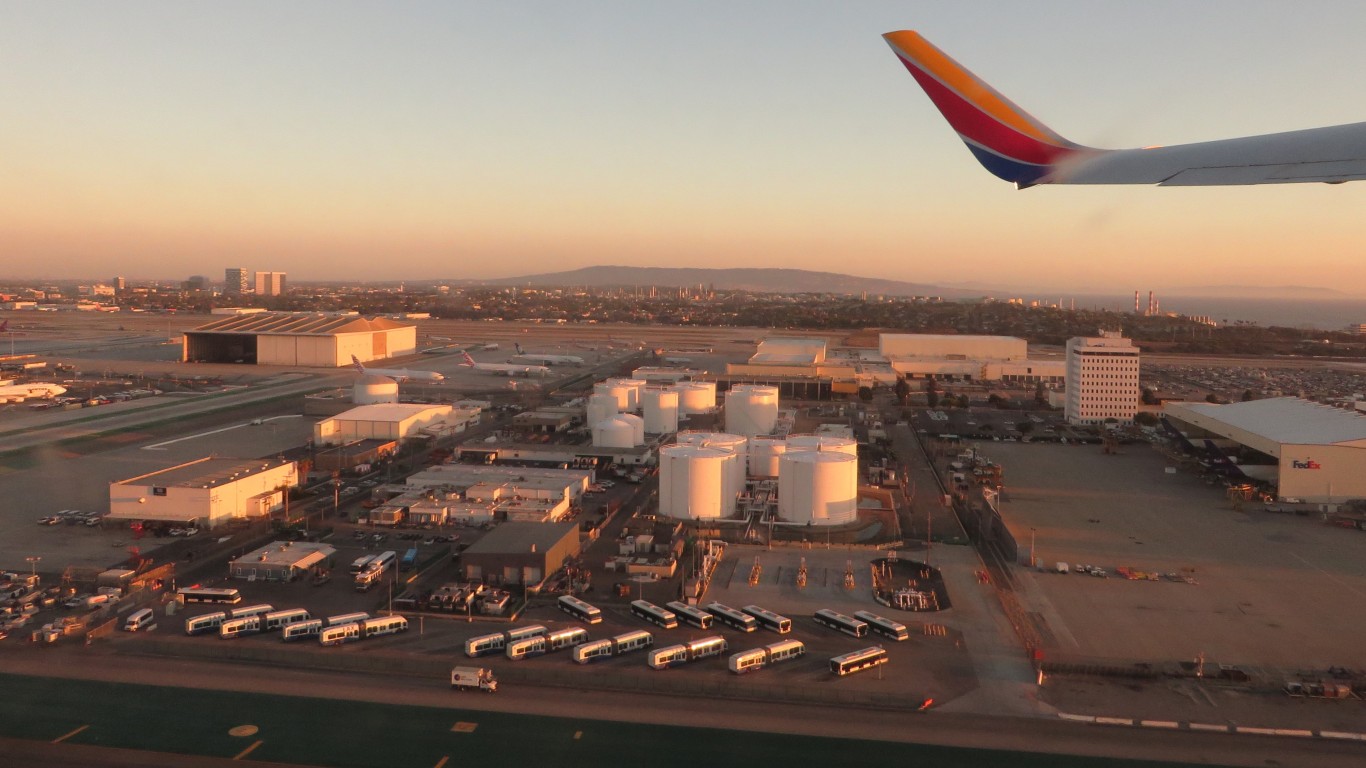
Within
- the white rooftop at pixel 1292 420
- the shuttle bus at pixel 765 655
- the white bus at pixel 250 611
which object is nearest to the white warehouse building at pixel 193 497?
the white bus at pixel 250 611

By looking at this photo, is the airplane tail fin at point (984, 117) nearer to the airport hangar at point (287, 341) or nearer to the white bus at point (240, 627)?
the white bus at point (240, 627)

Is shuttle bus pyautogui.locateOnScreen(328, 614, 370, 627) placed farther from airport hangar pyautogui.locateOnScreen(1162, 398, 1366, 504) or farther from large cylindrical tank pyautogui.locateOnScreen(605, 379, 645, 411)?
airport hangar pyautogui.locateOnScreen(1162, 398, 1366, 504)

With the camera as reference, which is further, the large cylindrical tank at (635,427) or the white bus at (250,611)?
the large cylindrical tank at (635,427)

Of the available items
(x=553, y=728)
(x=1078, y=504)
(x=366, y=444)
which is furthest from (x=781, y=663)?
(x=366, y=444)

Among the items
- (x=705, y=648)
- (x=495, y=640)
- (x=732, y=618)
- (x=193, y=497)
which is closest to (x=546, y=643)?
(x=495, y=640)

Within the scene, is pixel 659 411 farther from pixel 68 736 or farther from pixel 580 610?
pixel 68 736

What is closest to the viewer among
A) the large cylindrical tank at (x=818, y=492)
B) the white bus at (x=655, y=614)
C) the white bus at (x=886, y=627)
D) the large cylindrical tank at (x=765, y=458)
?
the white bus at (x=886, y=627)
